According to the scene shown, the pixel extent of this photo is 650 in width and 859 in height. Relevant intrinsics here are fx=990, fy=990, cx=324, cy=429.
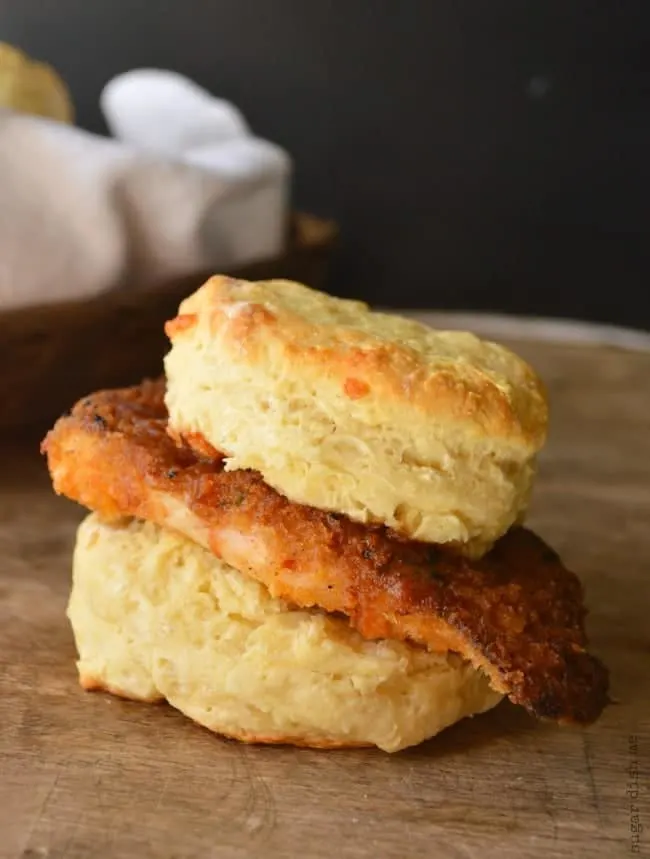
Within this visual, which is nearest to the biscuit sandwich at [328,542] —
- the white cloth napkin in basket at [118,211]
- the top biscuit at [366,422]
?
the top biscuit at [366,422]

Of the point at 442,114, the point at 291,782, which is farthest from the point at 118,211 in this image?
the point at 442,114

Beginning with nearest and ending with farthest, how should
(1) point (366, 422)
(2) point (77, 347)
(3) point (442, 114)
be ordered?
(1) point (366, 422), (2) point (77, 347), (3) point (442, 114)

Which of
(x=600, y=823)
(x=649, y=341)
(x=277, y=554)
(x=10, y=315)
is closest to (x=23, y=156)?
(x=10, y=315)

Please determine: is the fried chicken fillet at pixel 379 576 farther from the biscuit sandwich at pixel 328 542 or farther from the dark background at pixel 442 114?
the dark background at pixel 442 114

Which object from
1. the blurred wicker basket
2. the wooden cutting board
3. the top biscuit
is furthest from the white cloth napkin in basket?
the top biscuit

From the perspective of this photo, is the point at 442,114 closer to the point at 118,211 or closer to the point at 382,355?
the point at 118,211

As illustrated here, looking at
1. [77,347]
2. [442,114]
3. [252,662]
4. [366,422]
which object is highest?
[366,422]

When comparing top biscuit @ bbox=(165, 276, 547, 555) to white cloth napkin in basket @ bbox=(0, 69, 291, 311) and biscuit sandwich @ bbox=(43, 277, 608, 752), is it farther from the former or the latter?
white cloth napkin in basket @ bbox=(0, 69, 291, 311)
